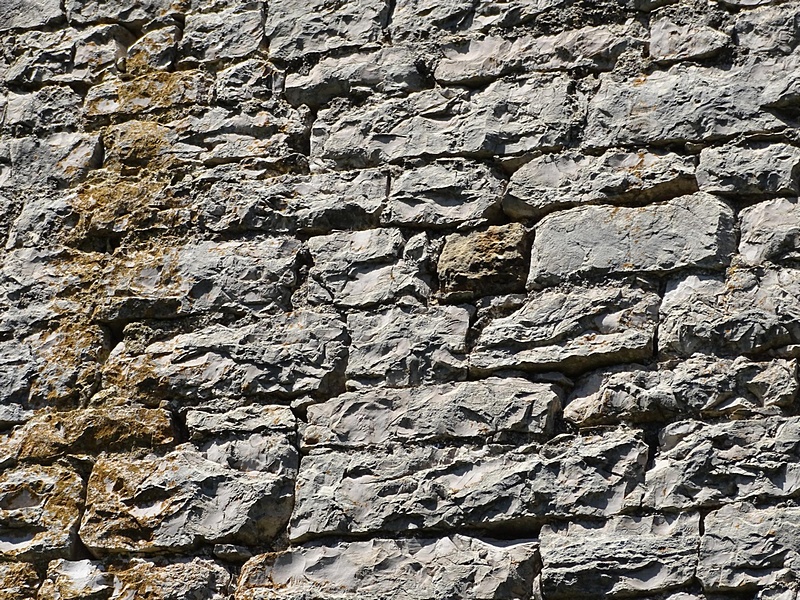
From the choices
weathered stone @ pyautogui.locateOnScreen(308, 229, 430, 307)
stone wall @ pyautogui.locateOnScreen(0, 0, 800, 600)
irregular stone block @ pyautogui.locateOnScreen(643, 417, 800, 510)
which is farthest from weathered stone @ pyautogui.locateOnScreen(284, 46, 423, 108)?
irregular stone block @ pyautogui.locateOnScreen(643, 417, 800, 510)

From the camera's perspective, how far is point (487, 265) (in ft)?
9.21

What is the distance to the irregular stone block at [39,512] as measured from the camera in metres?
2.86

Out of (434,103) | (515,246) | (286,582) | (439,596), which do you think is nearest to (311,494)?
(286,582)

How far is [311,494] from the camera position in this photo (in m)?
2.73

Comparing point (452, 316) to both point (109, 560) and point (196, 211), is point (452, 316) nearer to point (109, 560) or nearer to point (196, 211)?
point (196, 211)

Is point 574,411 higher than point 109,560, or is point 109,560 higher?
point 574,411

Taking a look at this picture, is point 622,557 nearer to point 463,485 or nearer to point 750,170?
point 463,485

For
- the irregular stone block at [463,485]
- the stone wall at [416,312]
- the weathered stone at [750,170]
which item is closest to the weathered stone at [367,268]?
the stone wall at [416,312]

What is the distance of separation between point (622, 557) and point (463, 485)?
407 mm

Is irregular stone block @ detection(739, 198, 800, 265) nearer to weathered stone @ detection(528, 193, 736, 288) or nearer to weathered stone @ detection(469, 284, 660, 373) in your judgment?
weathered stone @ detection(528, 193, 736, 288)

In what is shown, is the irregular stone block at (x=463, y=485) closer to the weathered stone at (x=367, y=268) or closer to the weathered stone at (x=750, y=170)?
the weathered stone at (x=367, y=268)

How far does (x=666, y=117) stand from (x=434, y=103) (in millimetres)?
630

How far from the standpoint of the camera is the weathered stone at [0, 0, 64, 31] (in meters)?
3.56

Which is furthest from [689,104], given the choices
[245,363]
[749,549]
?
[245,363]
